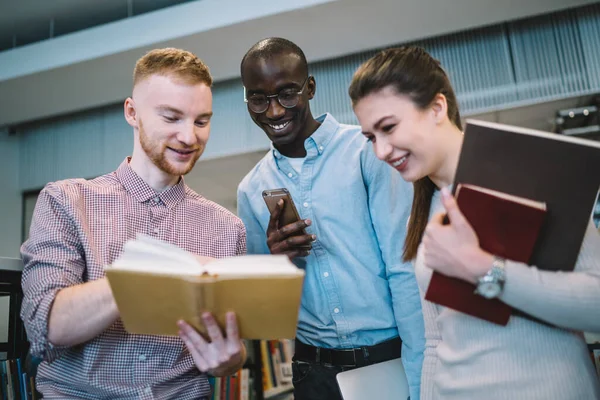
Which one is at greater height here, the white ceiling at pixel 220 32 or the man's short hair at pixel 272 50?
the white ceiling at pixel 220 32

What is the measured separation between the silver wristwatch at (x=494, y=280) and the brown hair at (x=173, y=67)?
0.95 metres

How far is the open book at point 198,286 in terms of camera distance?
862 mm

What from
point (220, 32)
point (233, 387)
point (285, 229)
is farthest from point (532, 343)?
point (220, 32)

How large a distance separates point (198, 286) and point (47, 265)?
1.71 ft

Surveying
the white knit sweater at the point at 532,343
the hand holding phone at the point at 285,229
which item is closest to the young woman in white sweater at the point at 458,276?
the white knit sweater at the point at 532,343

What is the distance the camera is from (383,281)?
1534 mm

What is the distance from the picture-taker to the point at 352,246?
1559 mm

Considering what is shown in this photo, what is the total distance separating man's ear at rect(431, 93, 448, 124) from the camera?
1.22 meters

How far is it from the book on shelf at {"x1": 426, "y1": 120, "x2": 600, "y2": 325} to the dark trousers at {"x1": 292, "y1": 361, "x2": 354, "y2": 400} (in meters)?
0.66

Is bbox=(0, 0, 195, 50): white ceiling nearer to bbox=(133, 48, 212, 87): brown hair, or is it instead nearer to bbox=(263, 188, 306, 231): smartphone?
bbox=(133, 48, 212, 87): brown hair

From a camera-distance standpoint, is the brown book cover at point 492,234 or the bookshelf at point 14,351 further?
the bookshelf at point 14,351

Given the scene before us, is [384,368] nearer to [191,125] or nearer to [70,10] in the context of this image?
[191,125]

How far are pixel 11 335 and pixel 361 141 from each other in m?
1.24

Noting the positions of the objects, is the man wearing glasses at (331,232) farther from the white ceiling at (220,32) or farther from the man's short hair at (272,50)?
the white ceiling at (220,32)
